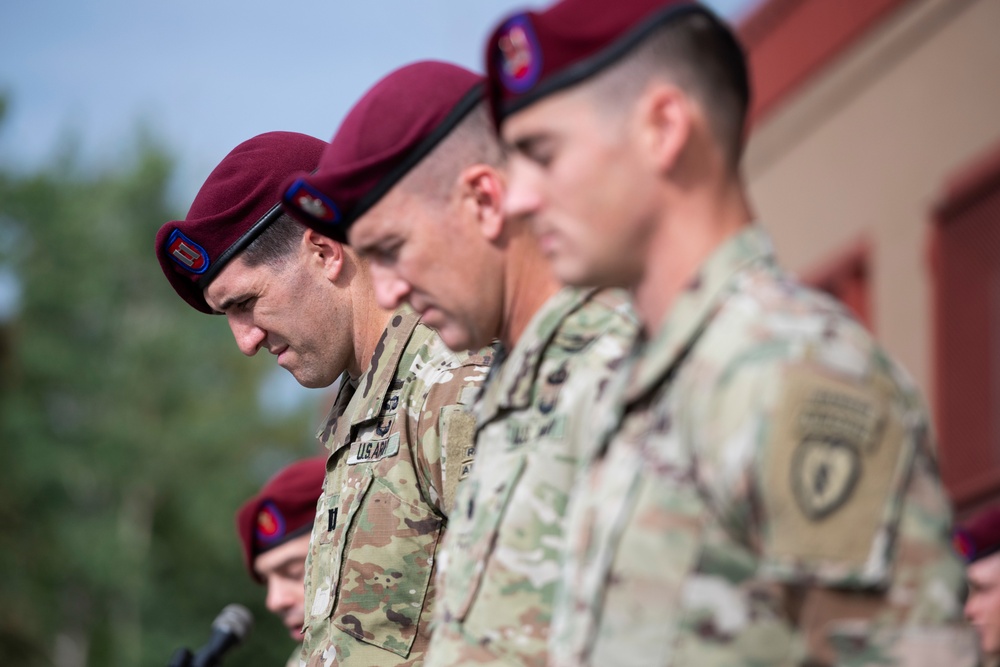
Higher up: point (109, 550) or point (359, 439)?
point (359, 439)

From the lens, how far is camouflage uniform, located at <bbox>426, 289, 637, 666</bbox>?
105 inches

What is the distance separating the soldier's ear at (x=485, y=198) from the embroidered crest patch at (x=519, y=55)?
48 centimetres

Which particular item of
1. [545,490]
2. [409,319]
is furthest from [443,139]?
[409,319]

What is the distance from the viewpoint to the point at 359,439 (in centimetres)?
390

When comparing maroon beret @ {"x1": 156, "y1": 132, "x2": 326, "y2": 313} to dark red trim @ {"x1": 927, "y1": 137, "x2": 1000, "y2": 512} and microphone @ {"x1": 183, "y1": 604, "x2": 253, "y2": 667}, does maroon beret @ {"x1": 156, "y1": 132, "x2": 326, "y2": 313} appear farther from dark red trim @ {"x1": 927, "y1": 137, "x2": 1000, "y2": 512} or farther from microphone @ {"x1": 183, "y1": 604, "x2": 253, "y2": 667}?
dark red trim @ {"x1": 927, "y1": 137, "x2": 1000, "y2": 512}

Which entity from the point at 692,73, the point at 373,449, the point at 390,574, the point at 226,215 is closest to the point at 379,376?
the point at 373,449

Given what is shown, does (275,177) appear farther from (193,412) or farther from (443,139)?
(193,412)

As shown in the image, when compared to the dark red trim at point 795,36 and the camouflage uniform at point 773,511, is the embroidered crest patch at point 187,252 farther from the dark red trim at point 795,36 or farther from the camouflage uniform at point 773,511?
the dark red trim at point 795,36

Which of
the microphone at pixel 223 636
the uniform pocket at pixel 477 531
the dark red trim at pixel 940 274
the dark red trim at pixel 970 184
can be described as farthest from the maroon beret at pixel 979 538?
the dark red trim at pixel 970 184

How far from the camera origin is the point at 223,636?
5.16 metres

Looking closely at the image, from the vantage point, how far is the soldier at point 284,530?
6172 millimetres

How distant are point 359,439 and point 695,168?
6.01 ft

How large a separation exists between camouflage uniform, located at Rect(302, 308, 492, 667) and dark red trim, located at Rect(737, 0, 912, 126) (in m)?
9.12

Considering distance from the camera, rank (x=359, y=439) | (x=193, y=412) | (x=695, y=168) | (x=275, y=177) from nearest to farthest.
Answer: (x=695, y=168)
(x=359, y=439)
(x=275, y=177)
(x=193, y=412)
